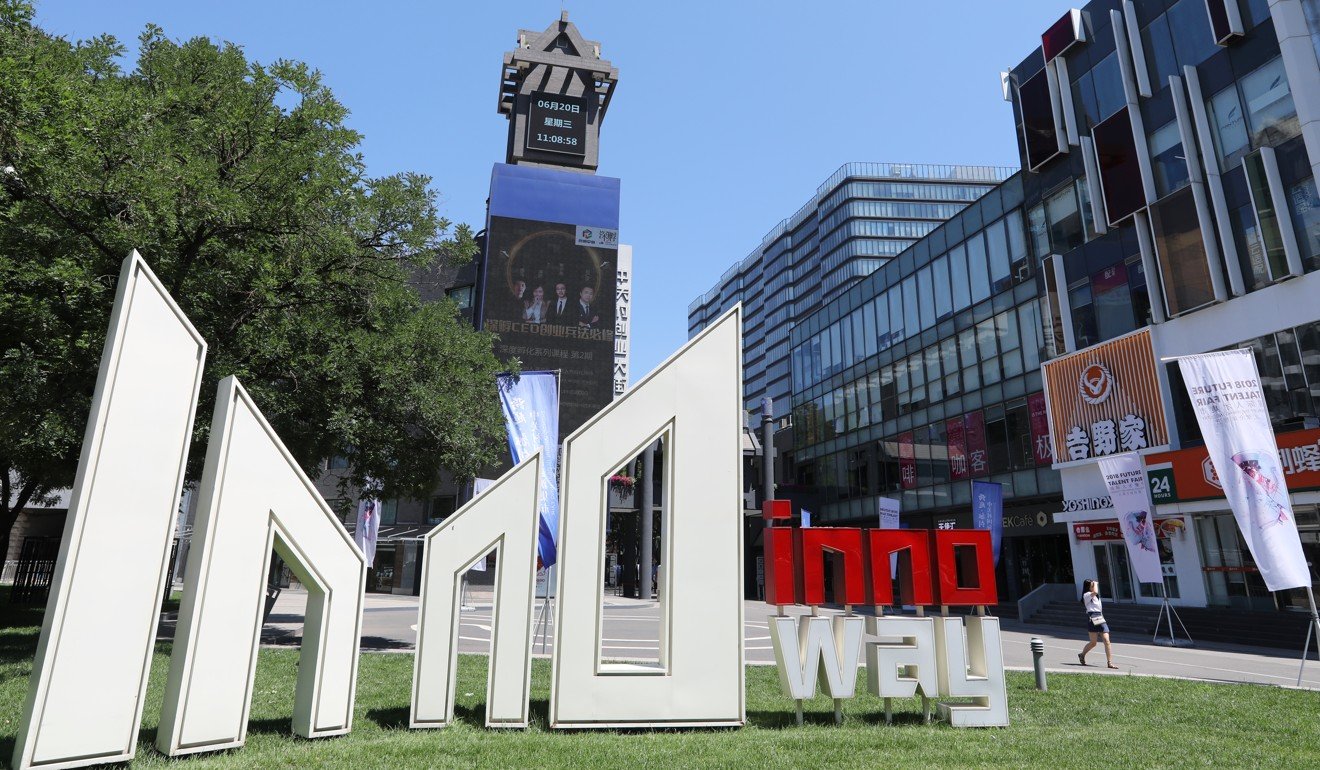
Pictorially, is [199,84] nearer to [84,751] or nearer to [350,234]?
[350,234]

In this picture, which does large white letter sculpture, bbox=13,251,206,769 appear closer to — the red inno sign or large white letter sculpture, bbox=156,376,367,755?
large white letter sculpture, bbox=156,376,367,755

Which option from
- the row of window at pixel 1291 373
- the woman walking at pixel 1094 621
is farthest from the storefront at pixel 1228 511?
the woman walking at pixel 1094 621

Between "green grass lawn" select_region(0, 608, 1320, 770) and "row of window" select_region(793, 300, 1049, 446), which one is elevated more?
"row of window" select_region(793, 300, 1049, 446)

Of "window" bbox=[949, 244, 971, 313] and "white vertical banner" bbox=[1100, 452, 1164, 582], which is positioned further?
"window" bbox=[949, 244, 971, 313]

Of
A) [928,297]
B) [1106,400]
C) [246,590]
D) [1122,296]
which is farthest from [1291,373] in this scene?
[246,590]

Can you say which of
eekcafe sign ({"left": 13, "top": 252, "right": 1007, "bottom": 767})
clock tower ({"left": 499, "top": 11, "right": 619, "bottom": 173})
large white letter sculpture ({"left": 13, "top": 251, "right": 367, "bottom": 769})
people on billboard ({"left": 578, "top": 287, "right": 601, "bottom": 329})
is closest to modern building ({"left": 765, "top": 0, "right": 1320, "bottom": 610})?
eekcafe sign ({"left": 13, "top": 252, "right": 1007, "bottom": 767})

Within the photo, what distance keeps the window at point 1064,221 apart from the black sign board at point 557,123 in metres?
37.8

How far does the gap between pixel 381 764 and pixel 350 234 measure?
10943 mm

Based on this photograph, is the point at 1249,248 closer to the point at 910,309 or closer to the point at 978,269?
the point at 978,269

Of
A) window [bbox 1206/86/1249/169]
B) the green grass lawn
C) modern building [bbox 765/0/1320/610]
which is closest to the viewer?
the green grass lawn

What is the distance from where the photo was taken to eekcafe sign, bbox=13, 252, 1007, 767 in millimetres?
5777

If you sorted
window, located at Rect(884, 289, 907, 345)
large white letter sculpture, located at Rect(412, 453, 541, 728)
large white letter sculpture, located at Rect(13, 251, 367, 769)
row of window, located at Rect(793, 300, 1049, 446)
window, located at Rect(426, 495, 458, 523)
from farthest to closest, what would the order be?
window, located at Rect(426, 495, 458, 523), window, located at Rect(884, 289, 907, 345), row of window, located at Rect(793, 300, 1049, 446), large white letter sculpture, located at Rect(412, 453, 541, 728), large white letter sculpture, located at Rect(13, 251, 367, 769)

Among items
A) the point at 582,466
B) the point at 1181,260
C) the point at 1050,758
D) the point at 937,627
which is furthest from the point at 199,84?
the point at 1181,260

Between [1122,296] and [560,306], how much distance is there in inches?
1378
